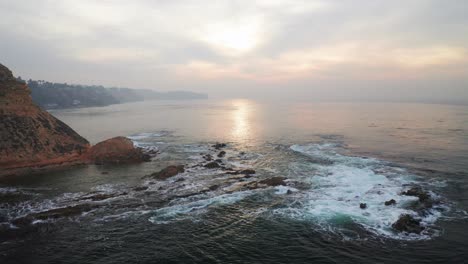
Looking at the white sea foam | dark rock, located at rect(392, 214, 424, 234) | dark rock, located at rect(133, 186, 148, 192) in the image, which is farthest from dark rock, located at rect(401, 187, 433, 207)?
dark rock, located at rect(133, 186, 148, 192)

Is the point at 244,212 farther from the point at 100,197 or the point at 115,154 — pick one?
the point at 115,154

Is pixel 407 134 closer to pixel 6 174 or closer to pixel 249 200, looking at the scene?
pixel 249 200

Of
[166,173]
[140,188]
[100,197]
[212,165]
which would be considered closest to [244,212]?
[140,188]

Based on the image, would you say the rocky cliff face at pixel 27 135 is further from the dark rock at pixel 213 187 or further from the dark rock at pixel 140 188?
the dark rock at pixel 213 187

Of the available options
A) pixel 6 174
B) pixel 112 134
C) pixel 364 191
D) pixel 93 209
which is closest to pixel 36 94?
pixel 112 134

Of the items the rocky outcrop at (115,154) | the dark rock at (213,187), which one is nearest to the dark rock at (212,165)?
the dark rock at (213,187)

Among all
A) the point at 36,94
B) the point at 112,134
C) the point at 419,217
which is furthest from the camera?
the point at 36,94
